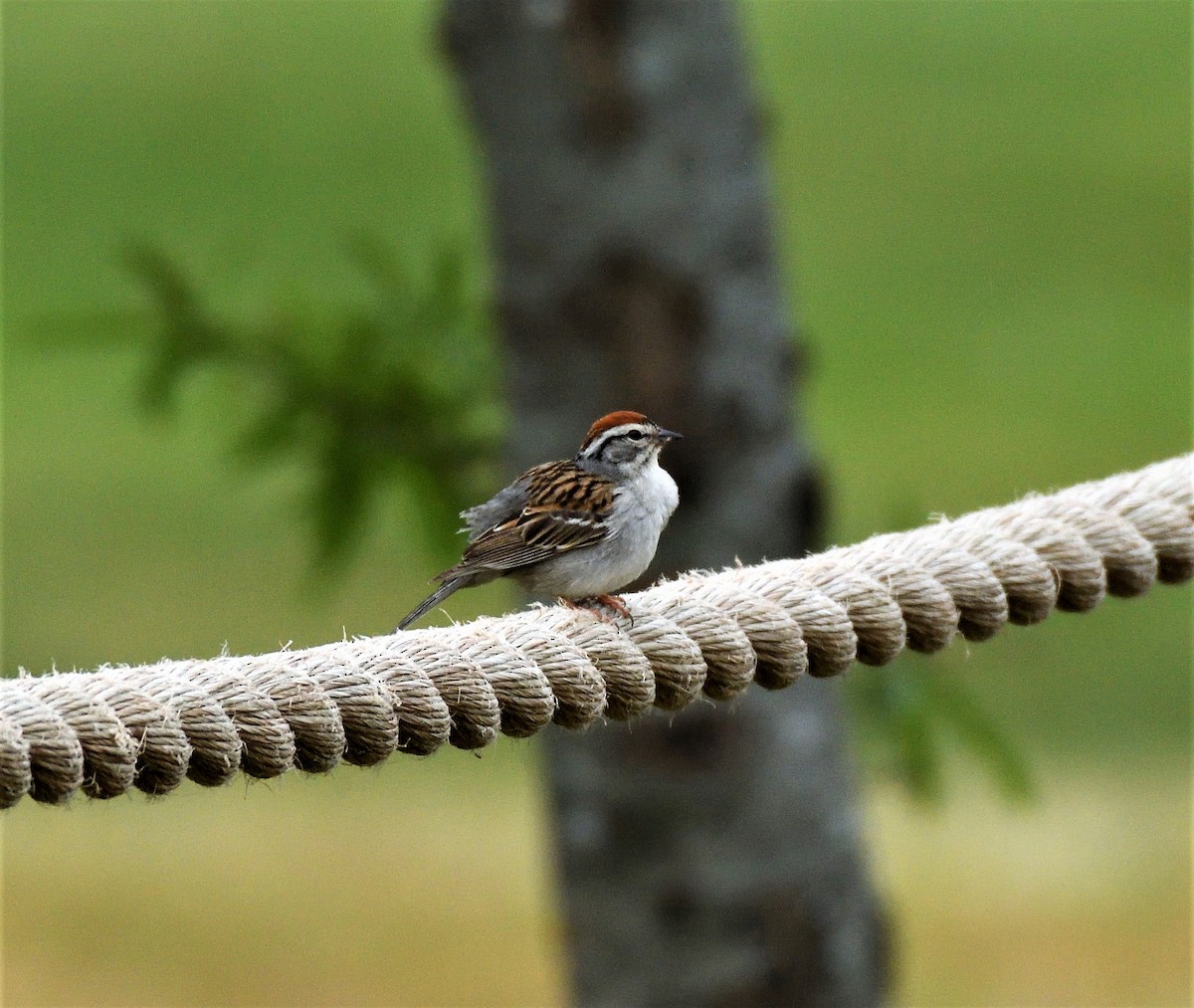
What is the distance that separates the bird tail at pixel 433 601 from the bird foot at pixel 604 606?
19cm

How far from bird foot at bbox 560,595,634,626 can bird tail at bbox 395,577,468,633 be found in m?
0.19

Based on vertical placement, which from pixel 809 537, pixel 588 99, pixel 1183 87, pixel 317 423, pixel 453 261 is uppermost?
pixel 1183 87

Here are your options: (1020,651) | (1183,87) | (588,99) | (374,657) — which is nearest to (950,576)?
(374,657)

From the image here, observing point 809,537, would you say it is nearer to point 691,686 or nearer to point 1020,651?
point 691,686

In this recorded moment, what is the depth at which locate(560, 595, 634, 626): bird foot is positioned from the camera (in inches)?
83.0

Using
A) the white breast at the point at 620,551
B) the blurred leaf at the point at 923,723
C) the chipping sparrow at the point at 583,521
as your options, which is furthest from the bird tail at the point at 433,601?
the blurred leaf at the point at 923,723

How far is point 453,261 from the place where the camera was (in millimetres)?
3848

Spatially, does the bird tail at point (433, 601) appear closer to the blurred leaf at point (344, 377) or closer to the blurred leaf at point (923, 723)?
the blurred leaf at point (344, 377)

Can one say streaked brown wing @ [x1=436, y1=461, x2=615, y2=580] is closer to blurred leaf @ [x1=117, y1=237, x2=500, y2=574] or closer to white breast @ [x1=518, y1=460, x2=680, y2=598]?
white breast @ [x1=518, y1=460, x2=680, y2=598]

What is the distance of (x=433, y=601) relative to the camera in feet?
7.72

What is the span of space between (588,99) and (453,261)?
486mm

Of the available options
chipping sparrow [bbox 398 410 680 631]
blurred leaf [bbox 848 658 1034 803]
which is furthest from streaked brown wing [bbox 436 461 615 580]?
blurred leaf [bbox 848 658 1034 803]

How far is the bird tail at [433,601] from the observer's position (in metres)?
2.25

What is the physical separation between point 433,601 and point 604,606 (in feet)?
0.95
